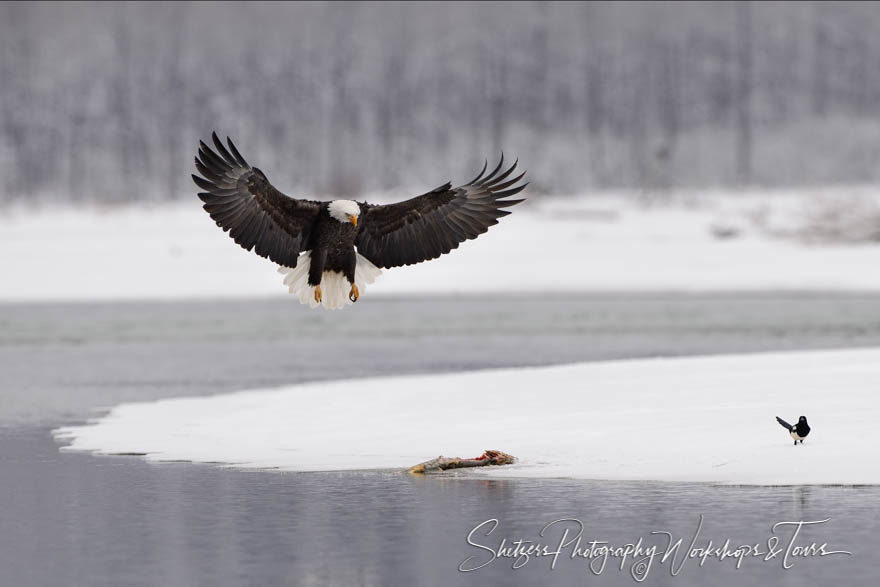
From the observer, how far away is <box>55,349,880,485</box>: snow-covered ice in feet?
47.4

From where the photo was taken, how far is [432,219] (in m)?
14.8

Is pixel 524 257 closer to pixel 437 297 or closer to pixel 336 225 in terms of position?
pixel 437 297

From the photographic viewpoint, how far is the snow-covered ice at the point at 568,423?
1446 centimetres

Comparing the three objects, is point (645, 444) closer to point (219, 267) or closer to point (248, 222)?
point (248, 222)

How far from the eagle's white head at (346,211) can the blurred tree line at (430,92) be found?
53.3 metres

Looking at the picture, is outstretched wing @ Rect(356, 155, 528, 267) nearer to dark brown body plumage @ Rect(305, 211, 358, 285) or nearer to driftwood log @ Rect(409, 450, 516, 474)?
dark brown body plumage @ Rect(305, 211, 358, 285)

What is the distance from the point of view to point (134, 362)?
2492cm

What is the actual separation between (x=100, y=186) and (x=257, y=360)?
4788 cm

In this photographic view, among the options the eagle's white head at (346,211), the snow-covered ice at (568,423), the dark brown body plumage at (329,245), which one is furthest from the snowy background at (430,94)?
the eagle's white head at (346,211)

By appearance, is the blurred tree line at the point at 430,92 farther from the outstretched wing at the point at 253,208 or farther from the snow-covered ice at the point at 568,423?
→ the outstretched wing at the point at 253,208

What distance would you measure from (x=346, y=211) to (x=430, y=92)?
6155 centimetres

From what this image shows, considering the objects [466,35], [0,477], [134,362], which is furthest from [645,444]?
[466,35]

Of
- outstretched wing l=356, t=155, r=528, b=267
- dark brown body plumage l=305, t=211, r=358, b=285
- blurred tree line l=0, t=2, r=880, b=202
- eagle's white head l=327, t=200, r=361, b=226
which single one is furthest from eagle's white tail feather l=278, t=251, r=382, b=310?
blurred tree line l=0, t=2, r=880, b=202

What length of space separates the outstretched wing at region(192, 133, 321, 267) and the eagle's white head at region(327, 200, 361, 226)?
272mm
